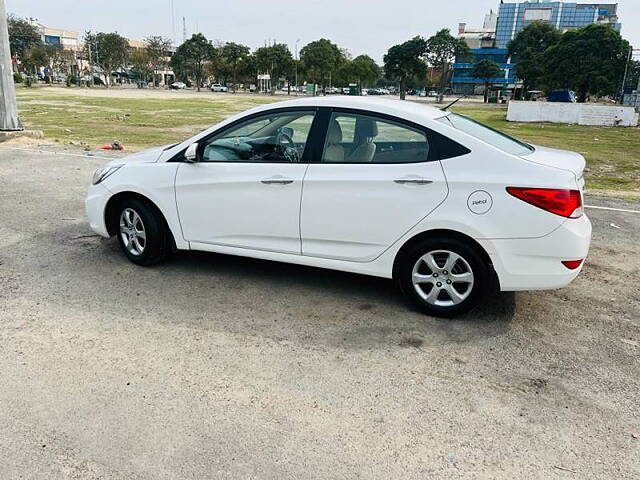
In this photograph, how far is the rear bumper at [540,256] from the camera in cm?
384

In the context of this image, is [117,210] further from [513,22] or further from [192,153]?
[513,22]

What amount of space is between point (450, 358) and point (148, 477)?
6.70ft

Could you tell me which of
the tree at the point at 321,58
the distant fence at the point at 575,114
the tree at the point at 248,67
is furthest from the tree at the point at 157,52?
the distant fence at the point at 575,114

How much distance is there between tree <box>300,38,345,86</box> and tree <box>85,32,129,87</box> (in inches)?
1425

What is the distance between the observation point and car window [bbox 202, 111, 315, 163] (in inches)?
181

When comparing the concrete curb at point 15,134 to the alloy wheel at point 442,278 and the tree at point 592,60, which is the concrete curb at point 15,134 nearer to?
the alloy wheel at point 442,278

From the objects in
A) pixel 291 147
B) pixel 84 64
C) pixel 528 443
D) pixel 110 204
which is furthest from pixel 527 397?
pixel 84 64

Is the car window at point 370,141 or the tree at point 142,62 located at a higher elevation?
the tree at point 142,62

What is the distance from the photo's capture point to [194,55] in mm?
103125

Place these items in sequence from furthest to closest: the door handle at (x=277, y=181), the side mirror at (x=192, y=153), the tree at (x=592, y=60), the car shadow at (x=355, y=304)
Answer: the tree at (x=592, y=60) < the side mirror at (x=192, y=153) < the door handle at (x=277, y=181) < the car shadow at (x=355, y=304)

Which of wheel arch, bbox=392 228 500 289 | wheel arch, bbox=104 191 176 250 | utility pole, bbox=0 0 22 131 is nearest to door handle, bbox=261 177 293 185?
wheel arch, bbox=392 228 500 289

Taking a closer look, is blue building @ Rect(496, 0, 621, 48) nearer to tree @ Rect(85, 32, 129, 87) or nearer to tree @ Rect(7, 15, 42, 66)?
tree @ Rect(85, 32, 129, 87)

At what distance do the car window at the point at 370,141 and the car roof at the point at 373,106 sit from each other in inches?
2.9

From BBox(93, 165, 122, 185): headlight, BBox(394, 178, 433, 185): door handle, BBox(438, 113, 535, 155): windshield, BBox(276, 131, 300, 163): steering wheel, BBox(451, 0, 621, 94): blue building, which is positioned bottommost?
BBox(93, 165, 122, 185): headlight
